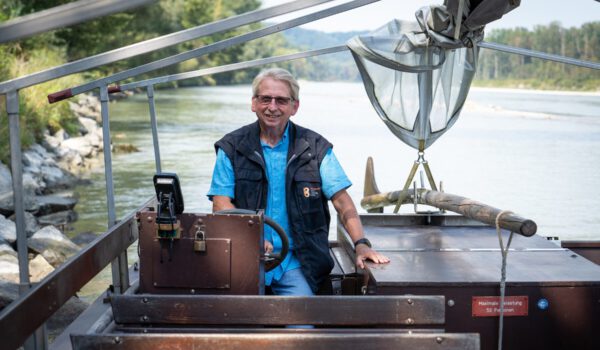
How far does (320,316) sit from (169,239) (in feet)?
2.24

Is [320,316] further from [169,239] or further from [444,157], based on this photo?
[444,157]

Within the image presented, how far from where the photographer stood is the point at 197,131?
24.6 meters

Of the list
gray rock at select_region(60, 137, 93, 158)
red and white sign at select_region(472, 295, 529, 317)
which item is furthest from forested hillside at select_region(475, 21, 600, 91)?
red and white sign at select_region(472, 295, 529, 317)

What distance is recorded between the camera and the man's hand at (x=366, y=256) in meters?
3.80

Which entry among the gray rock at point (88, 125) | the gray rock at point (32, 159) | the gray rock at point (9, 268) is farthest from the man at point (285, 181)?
the gray rock at point (88, 125)

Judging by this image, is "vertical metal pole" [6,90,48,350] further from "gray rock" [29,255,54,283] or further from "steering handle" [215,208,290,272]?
"gray rock" [29,255,54,283]

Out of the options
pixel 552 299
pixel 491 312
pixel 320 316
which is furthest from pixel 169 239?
pixel 552 299

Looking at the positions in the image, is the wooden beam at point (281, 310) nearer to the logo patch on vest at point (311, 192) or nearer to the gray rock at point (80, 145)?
the logo patch on vest at point (311, 192)

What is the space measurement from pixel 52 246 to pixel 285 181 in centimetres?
551

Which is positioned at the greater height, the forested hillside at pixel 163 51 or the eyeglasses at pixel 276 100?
the forested hillside at pixel 163 51

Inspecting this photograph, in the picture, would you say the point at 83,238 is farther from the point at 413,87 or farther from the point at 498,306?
the point at 498,306

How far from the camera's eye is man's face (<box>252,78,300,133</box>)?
3693mm

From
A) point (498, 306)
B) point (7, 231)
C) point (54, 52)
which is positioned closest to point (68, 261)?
point (498, 306)

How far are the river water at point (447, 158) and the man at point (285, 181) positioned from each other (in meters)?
7.09
